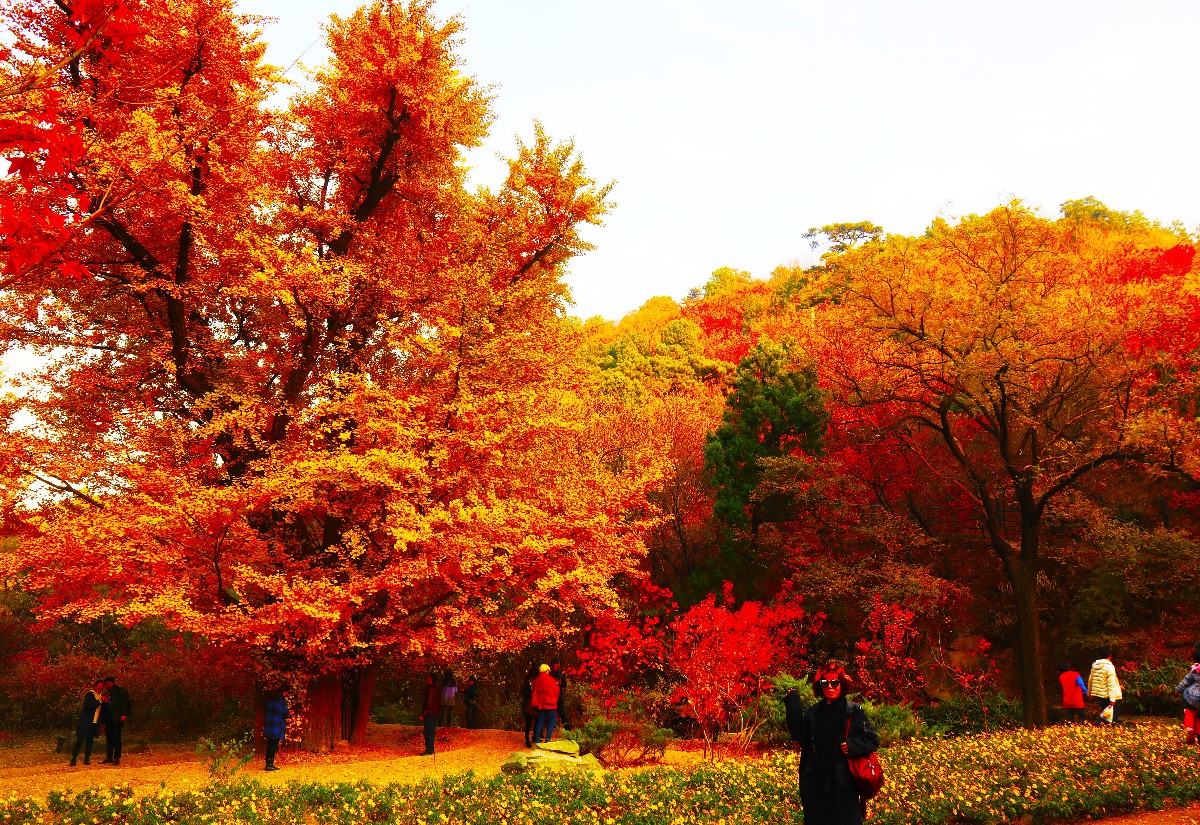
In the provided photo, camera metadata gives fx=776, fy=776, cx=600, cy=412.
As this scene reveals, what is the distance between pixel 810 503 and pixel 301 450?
13.0 metres

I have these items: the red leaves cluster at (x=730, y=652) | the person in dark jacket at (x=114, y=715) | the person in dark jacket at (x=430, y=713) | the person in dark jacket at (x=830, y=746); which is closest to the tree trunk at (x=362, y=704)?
the person in dark jacket at (x=430, y=713)

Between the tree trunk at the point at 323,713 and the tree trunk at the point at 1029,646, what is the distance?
1297 cm

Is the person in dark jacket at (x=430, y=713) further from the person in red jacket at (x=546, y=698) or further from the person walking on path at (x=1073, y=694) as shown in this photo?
the person walking on path at (x=1073, y=694)

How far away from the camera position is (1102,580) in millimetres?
18312

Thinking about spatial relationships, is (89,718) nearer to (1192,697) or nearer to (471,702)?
(471,702)

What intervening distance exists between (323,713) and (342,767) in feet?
6.11

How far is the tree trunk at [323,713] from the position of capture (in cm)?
1342

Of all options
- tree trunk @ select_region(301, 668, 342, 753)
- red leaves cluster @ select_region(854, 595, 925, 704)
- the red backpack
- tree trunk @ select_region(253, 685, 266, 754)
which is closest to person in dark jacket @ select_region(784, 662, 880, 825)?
the red backpack

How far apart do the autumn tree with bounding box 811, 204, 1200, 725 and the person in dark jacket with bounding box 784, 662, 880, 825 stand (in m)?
12.1

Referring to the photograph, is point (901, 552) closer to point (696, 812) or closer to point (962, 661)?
point (962, 661)

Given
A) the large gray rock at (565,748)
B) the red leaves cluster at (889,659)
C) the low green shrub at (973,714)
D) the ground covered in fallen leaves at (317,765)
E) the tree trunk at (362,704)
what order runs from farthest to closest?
1. the red leaves cluster at (889,659)
2. the low green shrub at (973,714)
3. the tree trunk at (362,704)
4. the large gray rock at (565,748)
5. the ground covered in fallen leaves at (317,765)

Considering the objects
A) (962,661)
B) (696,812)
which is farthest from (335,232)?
(962,661)

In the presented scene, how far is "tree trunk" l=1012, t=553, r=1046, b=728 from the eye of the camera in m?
15.1

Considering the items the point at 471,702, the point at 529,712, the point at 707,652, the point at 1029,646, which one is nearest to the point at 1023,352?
the point at 1029,646
